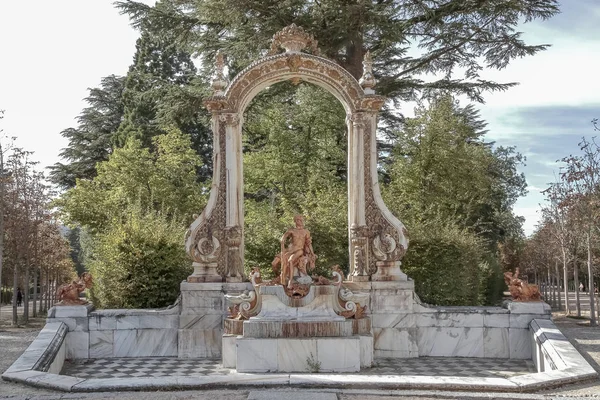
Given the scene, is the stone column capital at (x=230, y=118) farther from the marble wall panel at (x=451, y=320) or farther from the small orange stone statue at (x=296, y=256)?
the marble wall panel at (x=451, y=320)

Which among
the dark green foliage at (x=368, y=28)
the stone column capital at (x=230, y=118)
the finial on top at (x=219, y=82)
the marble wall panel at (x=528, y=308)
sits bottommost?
the marble wall panel at (x=528, y=308)

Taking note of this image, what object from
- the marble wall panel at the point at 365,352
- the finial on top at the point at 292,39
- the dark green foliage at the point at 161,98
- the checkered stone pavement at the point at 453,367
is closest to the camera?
the checkered stone pavement at the point at 453,367

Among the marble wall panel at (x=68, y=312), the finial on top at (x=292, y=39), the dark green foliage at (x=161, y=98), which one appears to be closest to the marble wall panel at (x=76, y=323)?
the marble wall panel at (x=68, y=312)

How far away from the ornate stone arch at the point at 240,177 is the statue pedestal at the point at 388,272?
19 mm

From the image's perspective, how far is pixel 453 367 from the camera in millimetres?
10508

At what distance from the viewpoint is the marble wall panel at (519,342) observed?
11406 millimetres

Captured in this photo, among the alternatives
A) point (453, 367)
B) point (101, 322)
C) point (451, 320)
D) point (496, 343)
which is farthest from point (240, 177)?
point (496, 343)

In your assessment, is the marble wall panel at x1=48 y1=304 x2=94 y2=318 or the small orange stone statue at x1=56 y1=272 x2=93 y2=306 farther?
the small orange stone statue at x1=56 y1=272 x2=93 y2=306

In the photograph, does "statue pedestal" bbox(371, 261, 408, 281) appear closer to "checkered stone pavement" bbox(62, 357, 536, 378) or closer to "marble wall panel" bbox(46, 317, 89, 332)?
"checkered stone pavement" bbox(62, 357, 536, 378)

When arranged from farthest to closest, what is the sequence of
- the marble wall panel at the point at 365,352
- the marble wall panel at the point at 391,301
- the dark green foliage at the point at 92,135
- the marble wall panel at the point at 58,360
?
the dark green foliage at the point at 92,135
the marble wall panel at the point at 391,301
the marble wall panel at the point at 365,352
the marble wall panel at the point at 58,360

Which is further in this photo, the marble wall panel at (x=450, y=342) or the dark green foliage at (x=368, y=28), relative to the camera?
the dark green foliage at (x=368, y=28)

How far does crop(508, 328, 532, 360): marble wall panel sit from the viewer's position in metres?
11.4

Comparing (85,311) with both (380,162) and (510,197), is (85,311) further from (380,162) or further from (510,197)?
(510,197)

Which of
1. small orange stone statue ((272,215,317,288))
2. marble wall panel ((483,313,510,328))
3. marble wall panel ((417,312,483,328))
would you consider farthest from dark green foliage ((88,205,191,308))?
marble wall panel ((483,313,510,328))
